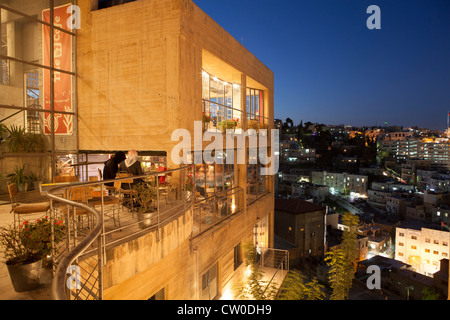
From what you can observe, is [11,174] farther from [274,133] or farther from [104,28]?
[274,133]

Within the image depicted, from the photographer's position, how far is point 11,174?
829 cm

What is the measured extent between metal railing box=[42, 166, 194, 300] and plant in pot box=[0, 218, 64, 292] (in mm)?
161

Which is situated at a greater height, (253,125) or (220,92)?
(220,92)

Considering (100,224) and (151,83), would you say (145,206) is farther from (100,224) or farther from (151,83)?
(151,83)

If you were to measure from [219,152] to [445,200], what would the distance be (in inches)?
2743

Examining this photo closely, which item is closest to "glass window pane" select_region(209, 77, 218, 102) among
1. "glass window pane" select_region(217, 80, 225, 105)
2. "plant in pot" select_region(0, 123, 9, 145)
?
"glass window pane" select_region(217, 80, 225, 105)

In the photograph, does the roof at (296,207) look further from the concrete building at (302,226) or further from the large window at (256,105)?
the large window at (256,105)

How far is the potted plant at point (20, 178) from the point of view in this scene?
27.3ft

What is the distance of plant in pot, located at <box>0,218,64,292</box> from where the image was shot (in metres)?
3.73

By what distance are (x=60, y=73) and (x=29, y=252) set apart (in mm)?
7460

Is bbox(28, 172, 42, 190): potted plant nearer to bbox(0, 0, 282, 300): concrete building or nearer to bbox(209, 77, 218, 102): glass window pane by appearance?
bbox(0, 0, 282, 300): concrete building

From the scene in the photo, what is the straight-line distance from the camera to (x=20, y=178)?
8.45 m

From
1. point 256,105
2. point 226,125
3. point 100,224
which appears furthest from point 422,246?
point 100,224

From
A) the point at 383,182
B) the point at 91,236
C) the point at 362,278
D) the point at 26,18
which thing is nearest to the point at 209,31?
the point at 26,18
